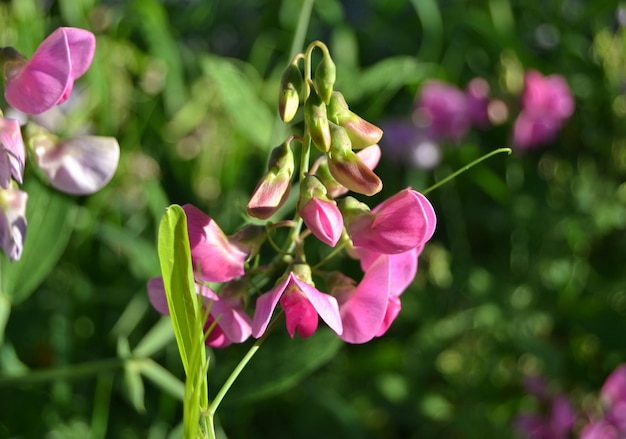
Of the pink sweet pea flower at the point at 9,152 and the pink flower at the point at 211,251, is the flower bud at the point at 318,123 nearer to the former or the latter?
the pink flower at the point at 211,251

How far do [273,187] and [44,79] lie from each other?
18 cm

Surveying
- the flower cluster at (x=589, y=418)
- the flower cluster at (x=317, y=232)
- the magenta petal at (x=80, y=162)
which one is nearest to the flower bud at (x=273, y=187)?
the flower cluster at (x=317, y=232)

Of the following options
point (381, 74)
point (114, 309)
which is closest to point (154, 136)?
point (114, 309)

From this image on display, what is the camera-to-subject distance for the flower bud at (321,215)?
2.04 ft

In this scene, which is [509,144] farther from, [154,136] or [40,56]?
[40,56]

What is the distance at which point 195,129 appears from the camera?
1689 millimetres

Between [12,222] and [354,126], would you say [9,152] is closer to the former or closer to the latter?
[12,222]

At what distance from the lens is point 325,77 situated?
63 cm

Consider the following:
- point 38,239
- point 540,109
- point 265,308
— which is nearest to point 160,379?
point 38,239

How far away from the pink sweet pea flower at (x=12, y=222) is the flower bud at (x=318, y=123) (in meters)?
0.24

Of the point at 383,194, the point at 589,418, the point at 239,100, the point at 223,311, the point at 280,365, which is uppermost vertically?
the point at 223,311

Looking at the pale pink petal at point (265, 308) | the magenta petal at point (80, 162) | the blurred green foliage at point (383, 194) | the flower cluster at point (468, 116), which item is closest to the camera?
the pale pink petal at point (265, 308)

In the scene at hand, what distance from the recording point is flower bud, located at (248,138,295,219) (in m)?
0.63

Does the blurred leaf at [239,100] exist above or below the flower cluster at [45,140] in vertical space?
below
